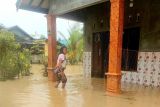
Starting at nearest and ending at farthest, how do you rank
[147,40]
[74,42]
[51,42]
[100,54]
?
[147,40] → [51,42] → [100,54] → [74,42]

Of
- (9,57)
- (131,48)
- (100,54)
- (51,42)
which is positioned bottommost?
(9,57)

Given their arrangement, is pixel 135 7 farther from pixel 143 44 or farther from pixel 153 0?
pixel 143 44

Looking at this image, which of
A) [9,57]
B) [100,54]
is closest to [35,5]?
[9,57]

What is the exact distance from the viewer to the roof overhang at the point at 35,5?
1295 centimetres

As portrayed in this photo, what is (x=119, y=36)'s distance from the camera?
9.09 m

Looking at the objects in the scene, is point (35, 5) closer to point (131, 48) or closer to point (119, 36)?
point (131, 48)

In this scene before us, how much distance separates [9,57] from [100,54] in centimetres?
486

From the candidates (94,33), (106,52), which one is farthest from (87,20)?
(106,52)

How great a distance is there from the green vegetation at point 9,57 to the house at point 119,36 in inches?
69.1

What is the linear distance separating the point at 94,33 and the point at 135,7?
326cm

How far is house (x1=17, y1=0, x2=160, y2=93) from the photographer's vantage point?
30.2ft

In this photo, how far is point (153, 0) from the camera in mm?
11438

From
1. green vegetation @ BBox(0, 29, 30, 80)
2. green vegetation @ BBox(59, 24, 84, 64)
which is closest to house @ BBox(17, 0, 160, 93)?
green vegetation @ BBox(0, 29, 30, 80)

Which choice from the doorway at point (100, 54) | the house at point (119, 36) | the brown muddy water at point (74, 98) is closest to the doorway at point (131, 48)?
the house at point (119, 36)
